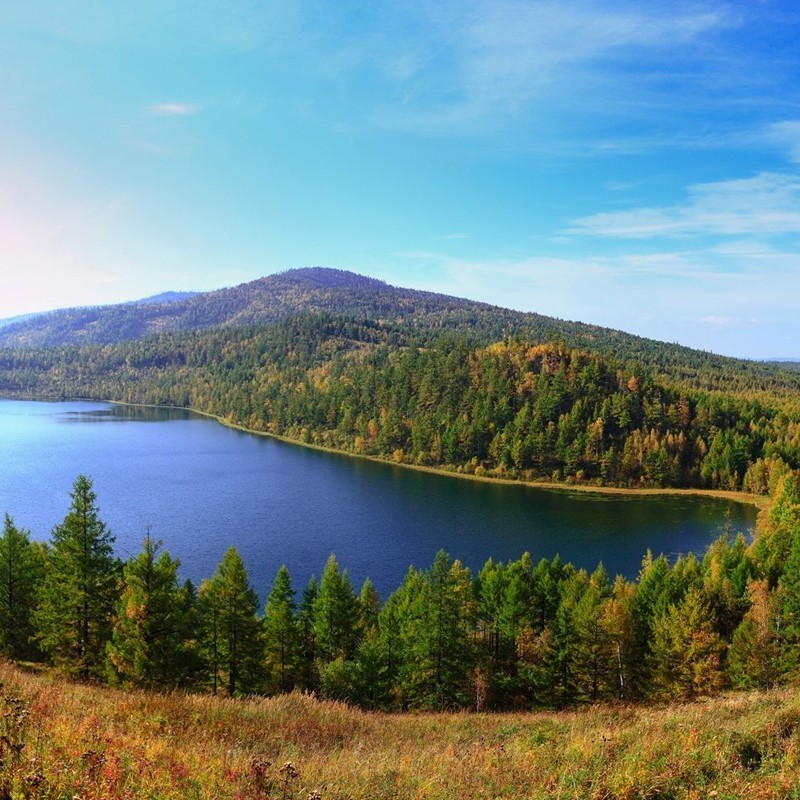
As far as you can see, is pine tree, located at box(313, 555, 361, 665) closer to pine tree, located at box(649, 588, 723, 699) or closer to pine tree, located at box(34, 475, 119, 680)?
pine tree, located at box(34, 475, 119, 680)

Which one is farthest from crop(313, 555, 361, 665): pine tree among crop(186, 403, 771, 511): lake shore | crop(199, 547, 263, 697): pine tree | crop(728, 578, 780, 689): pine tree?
crop(186, 403, 771, 511): lake shore

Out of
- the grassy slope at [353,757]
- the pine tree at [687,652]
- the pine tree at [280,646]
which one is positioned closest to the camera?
the grassy slope at [353,757]

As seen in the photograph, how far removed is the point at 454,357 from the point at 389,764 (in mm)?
160769

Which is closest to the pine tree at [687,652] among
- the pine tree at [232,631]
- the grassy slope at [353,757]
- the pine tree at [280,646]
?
the pine tree at [280,646]

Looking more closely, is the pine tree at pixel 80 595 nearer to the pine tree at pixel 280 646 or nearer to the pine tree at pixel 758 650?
the pine tree at pixel 280 646

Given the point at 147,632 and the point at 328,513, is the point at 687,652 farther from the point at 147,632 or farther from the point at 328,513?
the point at 328,513

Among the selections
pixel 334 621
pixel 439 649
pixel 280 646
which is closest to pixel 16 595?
pixel 280 646

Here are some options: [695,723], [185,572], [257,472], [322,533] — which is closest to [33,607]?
[185,572]

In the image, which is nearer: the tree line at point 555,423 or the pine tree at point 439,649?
the pine tree at point 439,649

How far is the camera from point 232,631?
33.8m

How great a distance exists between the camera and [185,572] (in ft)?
208

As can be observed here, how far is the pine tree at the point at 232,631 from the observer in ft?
110

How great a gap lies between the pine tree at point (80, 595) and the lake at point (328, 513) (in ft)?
89.6

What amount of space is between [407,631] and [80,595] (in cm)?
1908
